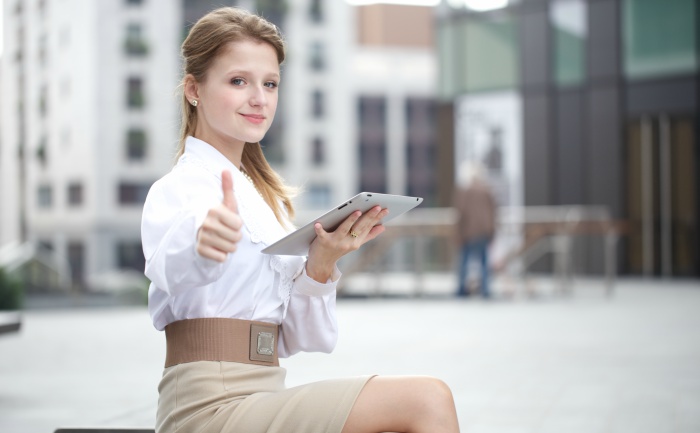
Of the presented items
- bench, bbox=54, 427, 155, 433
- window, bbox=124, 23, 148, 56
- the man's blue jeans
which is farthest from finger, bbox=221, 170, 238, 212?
window, bbox=124, 23, 148, 56

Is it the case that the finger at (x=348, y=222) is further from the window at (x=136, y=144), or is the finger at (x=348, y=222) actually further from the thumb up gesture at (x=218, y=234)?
the window at (x=136, y=144)

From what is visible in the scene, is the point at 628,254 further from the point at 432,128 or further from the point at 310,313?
the point at 432,128

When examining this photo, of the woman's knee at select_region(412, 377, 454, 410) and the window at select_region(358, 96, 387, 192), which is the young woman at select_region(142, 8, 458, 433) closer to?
the woman's knee at select_region(412, 377, 454, 410)

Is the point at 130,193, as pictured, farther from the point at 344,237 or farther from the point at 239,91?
the point at 344,237

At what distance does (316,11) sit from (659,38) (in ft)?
146

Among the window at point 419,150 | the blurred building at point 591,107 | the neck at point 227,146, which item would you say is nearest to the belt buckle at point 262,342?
the neck at point 227,146

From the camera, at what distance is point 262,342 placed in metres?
1.93

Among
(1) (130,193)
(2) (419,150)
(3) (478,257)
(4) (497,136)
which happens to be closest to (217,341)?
(3) (478,257)

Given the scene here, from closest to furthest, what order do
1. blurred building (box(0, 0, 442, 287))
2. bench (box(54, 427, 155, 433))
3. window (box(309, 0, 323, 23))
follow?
bench (box(54, 427, 155, 433)) → blurred building (box(0, 0, 442, 287)) → window (box(309, 0, 323, 23))

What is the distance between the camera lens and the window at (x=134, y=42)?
168ft

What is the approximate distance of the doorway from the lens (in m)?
16.8

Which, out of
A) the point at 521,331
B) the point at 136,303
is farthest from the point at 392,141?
the point at 521,331

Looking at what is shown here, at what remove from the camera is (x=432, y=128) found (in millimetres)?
72625

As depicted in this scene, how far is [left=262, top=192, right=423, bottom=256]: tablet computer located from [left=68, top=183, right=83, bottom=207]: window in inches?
2028
